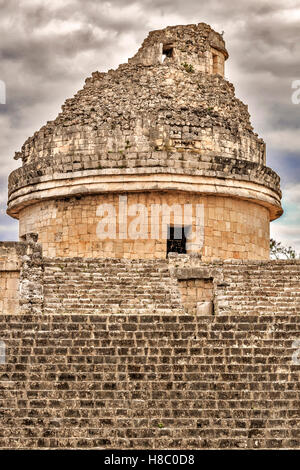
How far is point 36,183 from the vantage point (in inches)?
713

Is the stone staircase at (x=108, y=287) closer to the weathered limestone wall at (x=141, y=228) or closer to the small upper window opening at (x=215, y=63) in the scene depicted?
the weathered limestone wall at (x=141, y=228)

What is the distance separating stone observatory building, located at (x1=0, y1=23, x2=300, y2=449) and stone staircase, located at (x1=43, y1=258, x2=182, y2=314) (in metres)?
0.03

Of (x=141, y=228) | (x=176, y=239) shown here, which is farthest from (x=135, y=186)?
(x=176, y=239)

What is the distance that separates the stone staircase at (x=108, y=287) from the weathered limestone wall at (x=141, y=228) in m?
2.74

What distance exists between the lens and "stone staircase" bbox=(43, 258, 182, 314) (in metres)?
12.9

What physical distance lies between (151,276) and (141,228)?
3.31 meters

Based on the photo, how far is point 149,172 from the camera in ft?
56.1

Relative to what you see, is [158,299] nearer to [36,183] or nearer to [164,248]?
[164,248]

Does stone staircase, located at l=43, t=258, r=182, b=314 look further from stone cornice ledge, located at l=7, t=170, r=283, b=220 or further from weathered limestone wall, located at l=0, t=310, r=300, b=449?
stone cornice ledge, located at l=7, t=170, r=283, b=220

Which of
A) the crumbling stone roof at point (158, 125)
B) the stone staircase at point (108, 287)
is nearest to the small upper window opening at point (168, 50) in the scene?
the crumbling stone roof at point (158, 125)

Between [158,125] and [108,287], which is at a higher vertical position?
[158,125]

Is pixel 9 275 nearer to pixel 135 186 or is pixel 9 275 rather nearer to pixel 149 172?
pixel 135 186

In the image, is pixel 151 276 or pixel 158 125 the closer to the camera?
pixel 151 276

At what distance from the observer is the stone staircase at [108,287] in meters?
12.9
